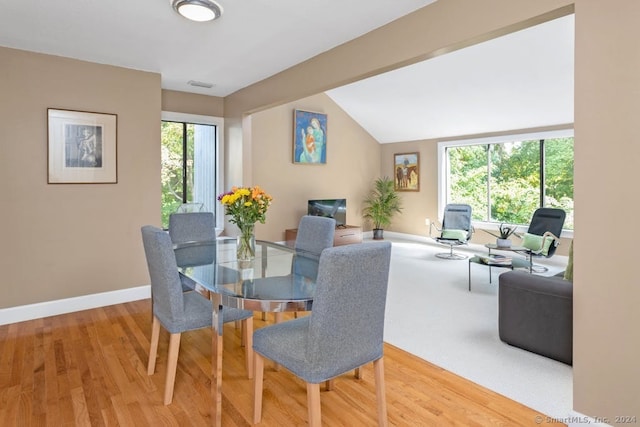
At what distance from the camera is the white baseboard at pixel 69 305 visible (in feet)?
11.6

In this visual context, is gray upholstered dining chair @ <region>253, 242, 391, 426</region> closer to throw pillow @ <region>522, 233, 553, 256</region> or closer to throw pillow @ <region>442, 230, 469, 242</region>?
throw pillow @ <region>522, 233, 553, 256</region>

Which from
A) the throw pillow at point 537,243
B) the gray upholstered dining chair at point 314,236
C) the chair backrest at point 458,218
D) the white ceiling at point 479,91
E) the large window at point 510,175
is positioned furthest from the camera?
the chair backrest at point 458,218

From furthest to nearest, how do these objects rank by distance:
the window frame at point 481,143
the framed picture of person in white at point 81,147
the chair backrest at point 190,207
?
the window frame at point 481,143, the chair backrest at point 190,207, the framed picture of person in white at point 81,147

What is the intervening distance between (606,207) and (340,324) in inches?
55.6

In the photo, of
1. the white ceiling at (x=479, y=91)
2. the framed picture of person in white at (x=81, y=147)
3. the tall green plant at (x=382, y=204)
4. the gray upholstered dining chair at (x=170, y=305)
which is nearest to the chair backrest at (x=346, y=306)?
the gray upholstered dining chair at (x=170, y=305)

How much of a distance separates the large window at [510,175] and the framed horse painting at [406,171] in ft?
2.03

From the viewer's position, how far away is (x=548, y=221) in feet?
17.5

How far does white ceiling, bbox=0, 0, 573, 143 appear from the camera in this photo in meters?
2.76

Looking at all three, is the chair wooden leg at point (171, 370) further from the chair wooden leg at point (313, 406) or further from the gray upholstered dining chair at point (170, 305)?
the chair wooden leg at point (313, 406)

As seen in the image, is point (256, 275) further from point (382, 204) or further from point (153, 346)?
point (382, 204)

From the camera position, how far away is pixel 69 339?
3.10 metres

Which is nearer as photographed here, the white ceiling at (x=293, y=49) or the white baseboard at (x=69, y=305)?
the white ceiling at (x=293, y=49)

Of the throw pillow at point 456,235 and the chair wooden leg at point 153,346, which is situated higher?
the throw pillow at point 456,235

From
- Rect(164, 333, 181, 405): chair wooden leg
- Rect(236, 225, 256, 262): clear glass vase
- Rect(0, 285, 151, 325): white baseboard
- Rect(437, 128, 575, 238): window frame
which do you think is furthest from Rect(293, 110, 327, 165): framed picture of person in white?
Rect(164, 333, 181, 405): chair wooden leg
